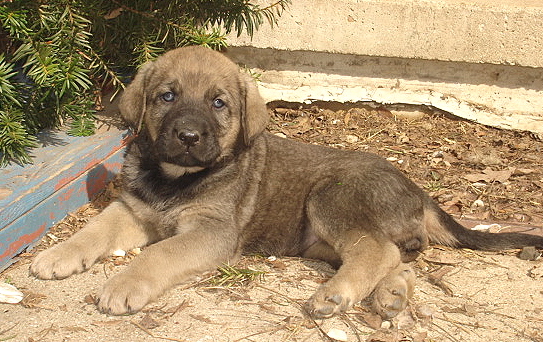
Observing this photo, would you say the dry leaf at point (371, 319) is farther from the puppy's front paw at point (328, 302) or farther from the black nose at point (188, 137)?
the black nose at point (188, 137)

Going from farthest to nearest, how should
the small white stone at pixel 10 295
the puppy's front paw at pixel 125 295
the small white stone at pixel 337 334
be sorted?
the small white stone at pixel 10 295, the puppy's front paw at pixel 125 295, the small white stone at pixel 337 334

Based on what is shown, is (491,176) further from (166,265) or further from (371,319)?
(166,265)

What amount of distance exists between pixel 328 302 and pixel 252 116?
4.69 ft

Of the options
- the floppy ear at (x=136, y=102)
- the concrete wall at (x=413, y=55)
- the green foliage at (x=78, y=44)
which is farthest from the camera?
the concrete wall at (x=413, y=55)

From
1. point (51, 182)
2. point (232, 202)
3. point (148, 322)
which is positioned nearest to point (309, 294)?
point (232, 202)

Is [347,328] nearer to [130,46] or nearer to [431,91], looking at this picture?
[130,46]

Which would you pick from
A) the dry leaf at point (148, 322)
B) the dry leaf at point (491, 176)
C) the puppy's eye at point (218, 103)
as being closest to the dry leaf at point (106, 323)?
the dry leaf at point (148, 322)

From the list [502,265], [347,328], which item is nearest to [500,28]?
[502,265]

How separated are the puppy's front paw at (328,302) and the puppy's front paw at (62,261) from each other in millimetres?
1409

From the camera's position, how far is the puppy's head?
13.0ft

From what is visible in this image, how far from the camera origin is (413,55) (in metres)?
6.40

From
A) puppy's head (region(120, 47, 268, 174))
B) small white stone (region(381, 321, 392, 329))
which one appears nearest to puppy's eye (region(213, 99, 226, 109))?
puppy's head (region(120, 47, 268, 174))

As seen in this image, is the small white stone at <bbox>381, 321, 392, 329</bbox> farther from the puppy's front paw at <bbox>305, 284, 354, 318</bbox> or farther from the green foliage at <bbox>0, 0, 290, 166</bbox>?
the green foliage at <bbox>0, 0, 290, 166</bbox>

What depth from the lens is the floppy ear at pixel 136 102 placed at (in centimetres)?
434
